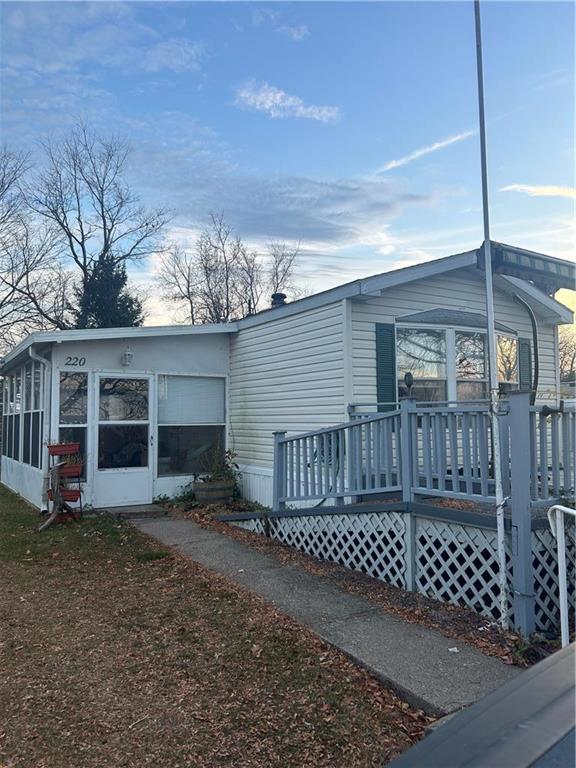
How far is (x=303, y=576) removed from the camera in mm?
5180

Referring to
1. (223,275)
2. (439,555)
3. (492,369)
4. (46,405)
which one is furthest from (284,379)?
(223,275)

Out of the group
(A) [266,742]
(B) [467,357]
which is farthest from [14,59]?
(A) [266,742]

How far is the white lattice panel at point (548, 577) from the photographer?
3822mm

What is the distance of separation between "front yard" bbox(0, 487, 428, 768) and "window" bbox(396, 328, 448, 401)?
13.0 feet

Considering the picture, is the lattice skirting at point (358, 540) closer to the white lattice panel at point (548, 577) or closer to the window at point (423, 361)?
the white lattice panel at point (548, 577)

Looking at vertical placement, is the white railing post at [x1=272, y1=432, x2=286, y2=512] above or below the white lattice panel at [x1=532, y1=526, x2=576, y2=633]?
above

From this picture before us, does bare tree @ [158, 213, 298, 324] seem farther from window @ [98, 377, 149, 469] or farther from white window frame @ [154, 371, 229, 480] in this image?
window @ [98, 377, 149, 469]

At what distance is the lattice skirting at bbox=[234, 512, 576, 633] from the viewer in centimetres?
390

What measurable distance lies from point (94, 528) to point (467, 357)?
5.97m

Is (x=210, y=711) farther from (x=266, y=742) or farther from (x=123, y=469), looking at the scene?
(x=123, y=469)

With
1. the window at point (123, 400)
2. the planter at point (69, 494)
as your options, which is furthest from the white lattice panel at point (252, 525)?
the window at point (123, 400)

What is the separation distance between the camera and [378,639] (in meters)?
3.66

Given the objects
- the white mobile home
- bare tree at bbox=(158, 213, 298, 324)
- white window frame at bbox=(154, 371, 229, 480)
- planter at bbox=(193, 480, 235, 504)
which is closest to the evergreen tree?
bare tree at bbox=(158, 213, 298, 324)

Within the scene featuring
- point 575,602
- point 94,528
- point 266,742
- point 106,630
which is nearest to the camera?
point 266,742
